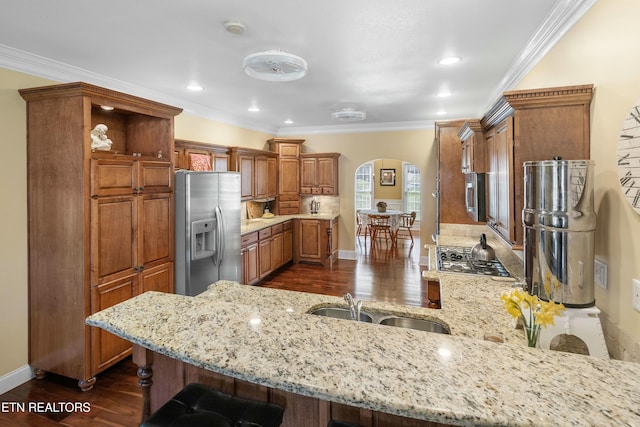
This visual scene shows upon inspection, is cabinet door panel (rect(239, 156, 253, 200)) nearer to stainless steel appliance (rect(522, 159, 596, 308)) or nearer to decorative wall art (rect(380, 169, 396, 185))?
stainless steel appliance (rect(522, 159, 596, 308))

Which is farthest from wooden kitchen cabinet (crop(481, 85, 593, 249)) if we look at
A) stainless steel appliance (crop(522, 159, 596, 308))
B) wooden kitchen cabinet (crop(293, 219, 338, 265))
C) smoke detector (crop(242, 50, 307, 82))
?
wooden kitchen cabinet (crop(293, 219, 338, 265))

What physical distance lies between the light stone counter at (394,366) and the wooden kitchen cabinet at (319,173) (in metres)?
5.47

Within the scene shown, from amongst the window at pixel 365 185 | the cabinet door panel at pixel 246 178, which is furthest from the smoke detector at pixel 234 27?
the window at pixel 365 185

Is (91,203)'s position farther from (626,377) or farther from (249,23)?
(626,377)

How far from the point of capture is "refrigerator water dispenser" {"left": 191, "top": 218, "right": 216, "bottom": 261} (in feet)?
11.9

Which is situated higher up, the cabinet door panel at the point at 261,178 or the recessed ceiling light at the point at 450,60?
the recessed ceiling light at the point at 450,60

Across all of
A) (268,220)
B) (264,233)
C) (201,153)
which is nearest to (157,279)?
(201,153)

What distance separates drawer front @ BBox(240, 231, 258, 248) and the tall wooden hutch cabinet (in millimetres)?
1773

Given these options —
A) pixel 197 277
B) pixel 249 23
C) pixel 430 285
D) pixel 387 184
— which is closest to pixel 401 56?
pixel 249 23

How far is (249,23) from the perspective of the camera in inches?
89.2

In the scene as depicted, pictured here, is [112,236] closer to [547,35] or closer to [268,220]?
[268,220]

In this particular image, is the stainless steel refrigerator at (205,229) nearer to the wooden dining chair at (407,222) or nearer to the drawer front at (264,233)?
the drawer front at (264,233)

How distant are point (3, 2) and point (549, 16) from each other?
3.38 metres

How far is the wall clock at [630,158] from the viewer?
1.32 meters
